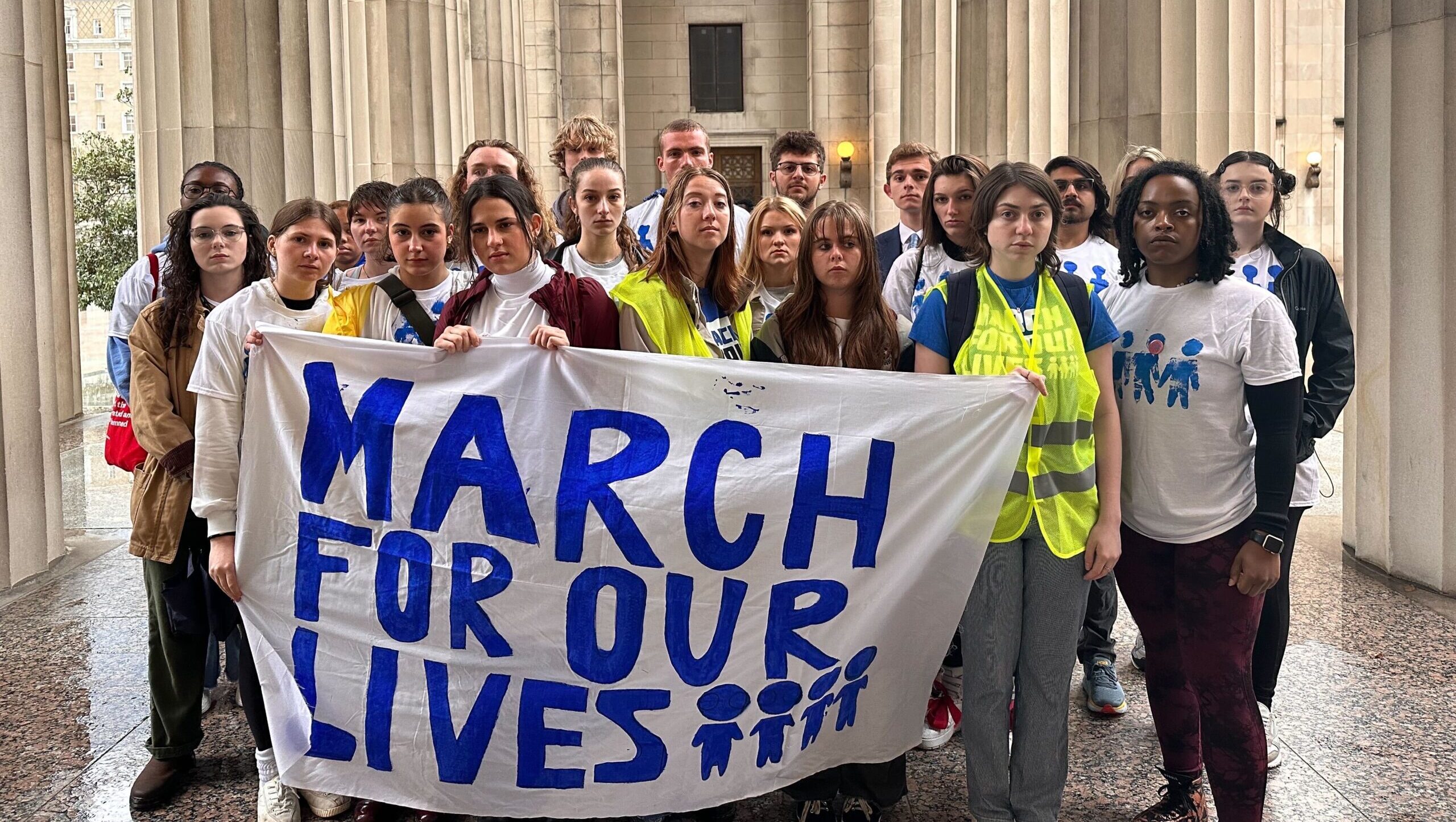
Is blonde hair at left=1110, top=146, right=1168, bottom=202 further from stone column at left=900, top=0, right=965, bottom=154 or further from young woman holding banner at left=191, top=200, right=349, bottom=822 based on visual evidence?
stone column at left=900, top=0, right=965, bottom=154

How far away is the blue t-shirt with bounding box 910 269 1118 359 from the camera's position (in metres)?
3.63

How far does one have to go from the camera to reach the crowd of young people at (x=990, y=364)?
3.60 m

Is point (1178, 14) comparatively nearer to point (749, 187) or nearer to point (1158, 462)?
point (1158, 462)

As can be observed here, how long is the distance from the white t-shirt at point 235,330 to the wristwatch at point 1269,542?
311cm

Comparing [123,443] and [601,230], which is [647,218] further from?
[123,443]

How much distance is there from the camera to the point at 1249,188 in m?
4.82

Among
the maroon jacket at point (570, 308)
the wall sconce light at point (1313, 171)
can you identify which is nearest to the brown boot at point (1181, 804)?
the maroon jacket at point (570, 308)

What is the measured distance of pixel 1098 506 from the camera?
365cm

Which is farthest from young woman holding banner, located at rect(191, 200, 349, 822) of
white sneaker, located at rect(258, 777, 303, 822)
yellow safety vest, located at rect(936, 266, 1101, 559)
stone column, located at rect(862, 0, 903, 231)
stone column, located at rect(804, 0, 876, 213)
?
stone column, located at rect(804, 0, 876, 213)

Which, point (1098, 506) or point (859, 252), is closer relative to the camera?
point (1098, 506)

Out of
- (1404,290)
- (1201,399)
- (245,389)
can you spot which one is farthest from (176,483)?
(1404,290)

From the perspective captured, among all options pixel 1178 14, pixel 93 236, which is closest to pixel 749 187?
pixel 93 236

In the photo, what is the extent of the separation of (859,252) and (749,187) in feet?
87.1

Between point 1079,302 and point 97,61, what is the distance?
43107mm
